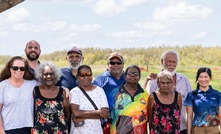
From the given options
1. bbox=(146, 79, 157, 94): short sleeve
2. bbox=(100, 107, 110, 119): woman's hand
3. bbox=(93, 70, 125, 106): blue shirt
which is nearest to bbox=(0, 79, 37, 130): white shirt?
bbox=(100, 107, 110, 119): woman's hand

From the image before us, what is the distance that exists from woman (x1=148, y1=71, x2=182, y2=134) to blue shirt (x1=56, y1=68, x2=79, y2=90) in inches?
46.7

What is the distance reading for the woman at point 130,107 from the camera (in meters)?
6.05

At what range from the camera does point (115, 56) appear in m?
6.53

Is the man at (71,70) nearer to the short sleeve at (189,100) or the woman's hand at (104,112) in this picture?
the woman's hand at (104,112)

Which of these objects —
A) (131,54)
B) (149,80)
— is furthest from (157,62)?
(149,80)

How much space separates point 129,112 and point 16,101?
1.49 metres

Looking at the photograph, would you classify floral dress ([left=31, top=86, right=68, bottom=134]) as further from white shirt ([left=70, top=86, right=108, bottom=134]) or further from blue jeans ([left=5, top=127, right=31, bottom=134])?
white shirt ([left=70, top=86, right=108, bottom=134])

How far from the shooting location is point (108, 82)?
6.55 m

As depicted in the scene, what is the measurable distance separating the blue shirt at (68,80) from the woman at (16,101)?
0.65m

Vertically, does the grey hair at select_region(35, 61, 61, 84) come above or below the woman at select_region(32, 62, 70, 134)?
above

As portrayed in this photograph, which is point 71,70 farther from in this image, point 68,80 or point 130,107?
point 130,107

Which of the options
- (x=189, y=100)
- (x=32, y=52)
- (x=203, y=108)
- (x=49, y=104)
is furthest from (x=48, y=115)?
(x=203, y=108)

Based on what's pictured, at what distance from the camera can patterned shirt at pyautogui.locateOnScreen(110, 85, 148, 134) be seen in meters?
6.05

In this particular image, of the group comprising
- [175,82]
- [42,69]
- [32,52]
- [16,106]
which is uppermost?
[32,52]
